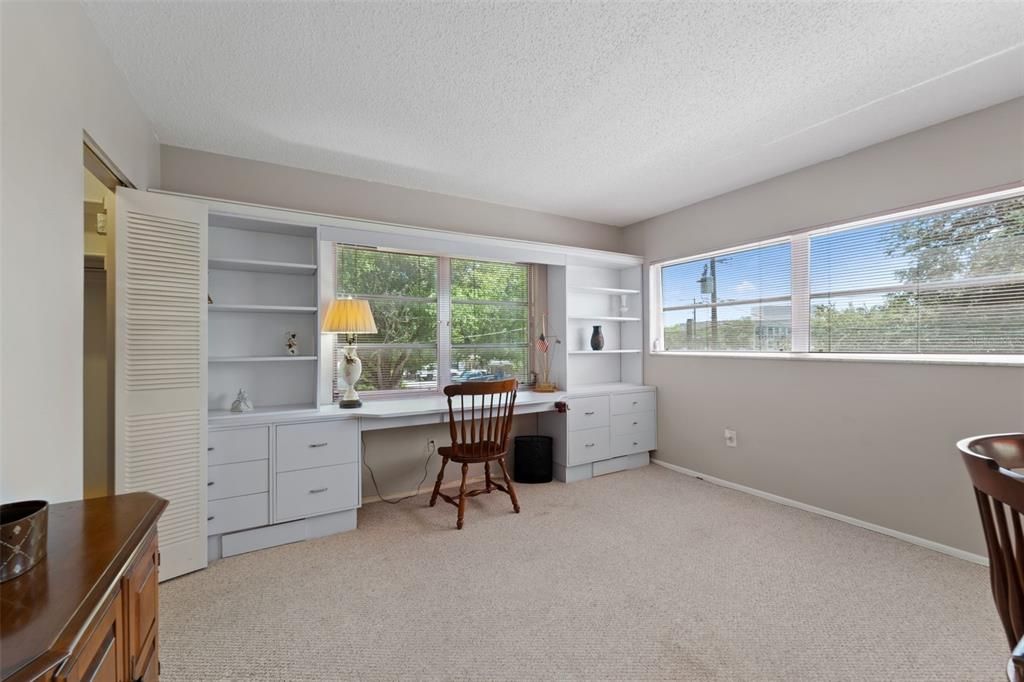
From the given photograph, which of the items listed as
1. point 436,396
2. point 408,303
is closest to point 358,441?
point 436,396

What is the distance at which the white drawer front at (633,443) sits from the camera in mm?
4023

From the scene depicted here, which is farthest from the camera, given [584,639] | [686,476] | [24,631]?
[686,476]

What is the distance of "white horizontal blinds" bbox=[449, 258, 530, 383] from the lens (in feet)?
12.8

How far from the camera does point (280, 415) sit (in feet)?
8.59

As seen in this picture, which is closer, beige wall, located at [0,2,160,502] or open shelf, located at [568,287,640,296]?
beige wall, located at [0,2,160,502]

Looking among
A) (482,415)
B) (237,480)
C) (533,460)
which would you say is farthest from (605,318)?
(237,480)

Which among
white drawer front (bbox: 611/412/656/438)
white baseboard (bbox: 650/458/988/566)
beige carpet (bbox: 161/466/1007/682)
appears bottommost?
beige carpet (bbox: 161/466/1007/682)

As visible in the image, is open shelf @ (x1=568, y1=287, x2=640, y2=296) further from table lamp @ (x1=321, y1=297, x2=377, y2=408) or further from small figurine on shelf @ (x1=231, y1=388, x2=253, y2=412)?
small figurine on shelf @ (x1=231, y1=388, x2=253, y2=412)

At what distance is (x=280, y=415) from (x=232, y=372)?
60 cm

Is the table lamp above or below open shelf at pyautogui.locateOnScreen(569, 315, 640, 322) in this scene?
below

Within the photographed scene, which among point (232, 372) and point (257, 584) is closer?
point (257, 584)

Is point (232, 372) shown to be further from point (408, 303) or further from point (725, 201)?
point (725, 201)

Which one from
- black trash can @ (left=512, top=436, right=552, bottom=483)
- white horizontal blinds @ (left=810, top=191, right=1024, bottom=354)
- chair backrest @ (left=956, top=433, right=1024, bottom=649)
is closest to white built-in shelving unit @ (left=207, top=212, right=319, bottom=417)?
black trash can @ (left=512, top=436, right=552, bottom=483)

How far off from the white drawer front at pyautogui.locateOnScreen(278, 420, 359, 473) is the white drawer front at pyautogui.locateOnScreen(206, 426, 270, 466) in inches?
3.5
